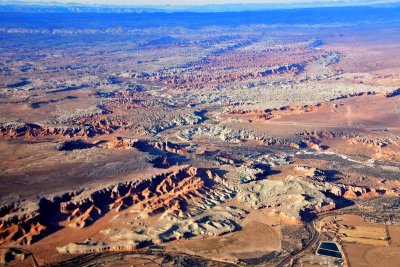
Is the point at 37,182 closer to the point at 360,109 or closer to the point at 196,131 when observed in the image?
the point at 196,131

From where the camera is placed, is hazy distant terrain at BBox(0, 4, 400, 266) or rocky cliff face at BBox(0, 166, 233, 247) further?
rocky cliff face at BBox(0, 166, 233, 247)

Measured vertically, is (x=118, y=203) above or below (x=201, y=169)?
below

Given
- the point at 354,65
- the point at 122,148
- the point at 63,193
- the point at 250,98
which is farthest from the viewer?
the point at 354,65

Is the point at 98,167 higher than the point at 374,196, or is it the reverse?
the point at 98,167

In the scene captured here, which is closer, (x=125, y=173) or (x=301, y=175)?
(x=125, y=173)

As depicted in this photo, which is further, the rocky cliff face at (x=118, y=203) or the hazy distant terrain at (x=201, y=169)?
the rocky cliff face at (x=118, y=203)

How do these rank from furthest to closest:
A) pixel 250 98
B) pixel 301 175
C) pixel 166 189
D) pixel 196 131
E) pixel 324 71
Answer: pixel 324 71 → pixel 250 98 → pixel 196 131 → pixel 301 175 → pixel 166 189

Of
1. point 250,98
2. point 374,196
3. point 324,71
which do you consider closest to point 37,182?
point 374,196

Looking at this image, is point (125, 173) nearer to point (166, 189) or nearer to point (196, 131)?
point (166, 189)

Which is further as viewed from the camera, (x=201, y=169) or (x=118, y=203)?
(x=201, y=169)

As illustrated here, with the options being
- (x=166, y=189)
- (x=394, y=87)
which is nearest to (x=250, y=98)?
(x=394, y=87)
